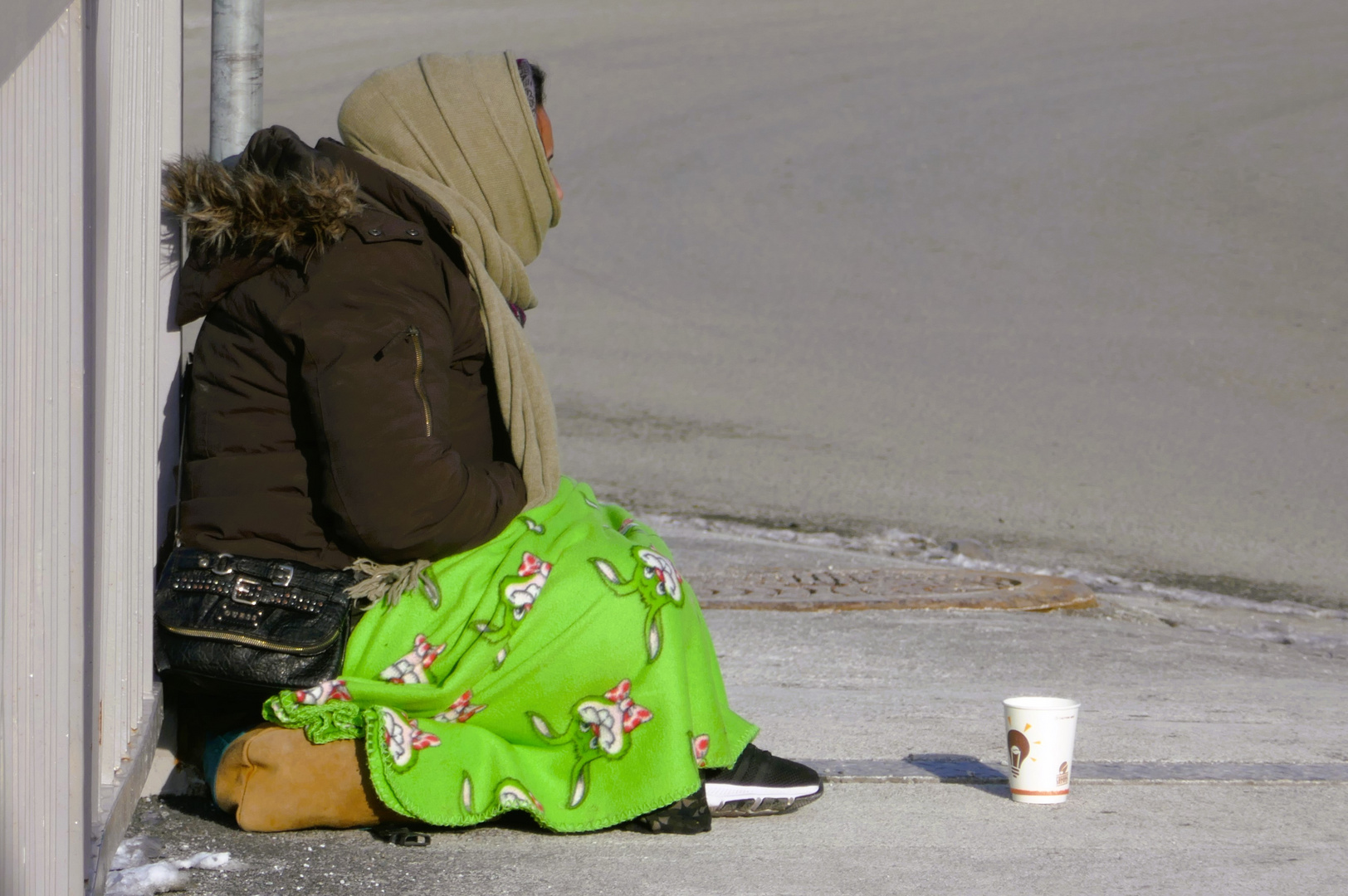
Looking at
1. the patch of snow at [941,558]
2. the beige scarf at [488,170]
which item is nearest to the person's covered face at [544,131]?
the beige scarf at [488,170]

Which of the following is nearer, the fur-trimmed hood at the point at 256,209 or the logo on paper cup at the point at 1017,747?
the fur-trimmed hood at the point at 256,209

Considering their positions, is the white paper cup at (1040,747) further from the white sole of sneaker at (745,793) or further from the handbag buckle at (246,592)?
the handbag buckle at (246,592)

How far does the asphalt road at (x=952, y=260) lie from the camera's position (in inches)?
275

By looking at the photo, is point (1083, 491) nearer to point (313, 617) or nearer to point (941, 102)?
point (313, 617)

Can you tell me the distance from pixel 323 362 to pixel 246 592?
1.30 ft

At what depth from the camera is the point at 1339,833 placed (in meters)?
2.67

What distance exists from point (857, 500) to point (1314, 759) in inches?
139

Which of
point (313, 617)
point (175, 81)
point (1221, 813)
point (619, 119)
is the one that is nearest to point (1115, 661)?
point (1221, 813)

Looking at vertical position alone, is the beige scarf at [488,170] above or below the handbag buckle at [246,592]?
above

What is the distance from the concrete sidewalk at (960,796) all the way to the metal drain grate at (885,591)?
0.10 metres

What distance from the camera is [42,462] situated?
1.61m

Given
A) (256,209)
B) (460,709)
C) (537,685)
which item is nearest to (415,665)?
(460,709)

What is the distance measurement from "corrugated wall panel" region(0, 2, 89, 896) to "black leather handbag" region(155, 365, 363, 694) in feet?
2.23

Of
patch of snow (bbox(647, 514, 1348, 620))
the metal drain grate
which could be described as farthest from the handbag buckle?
patch of snow (bbox(647, 514, 1348, 620))
